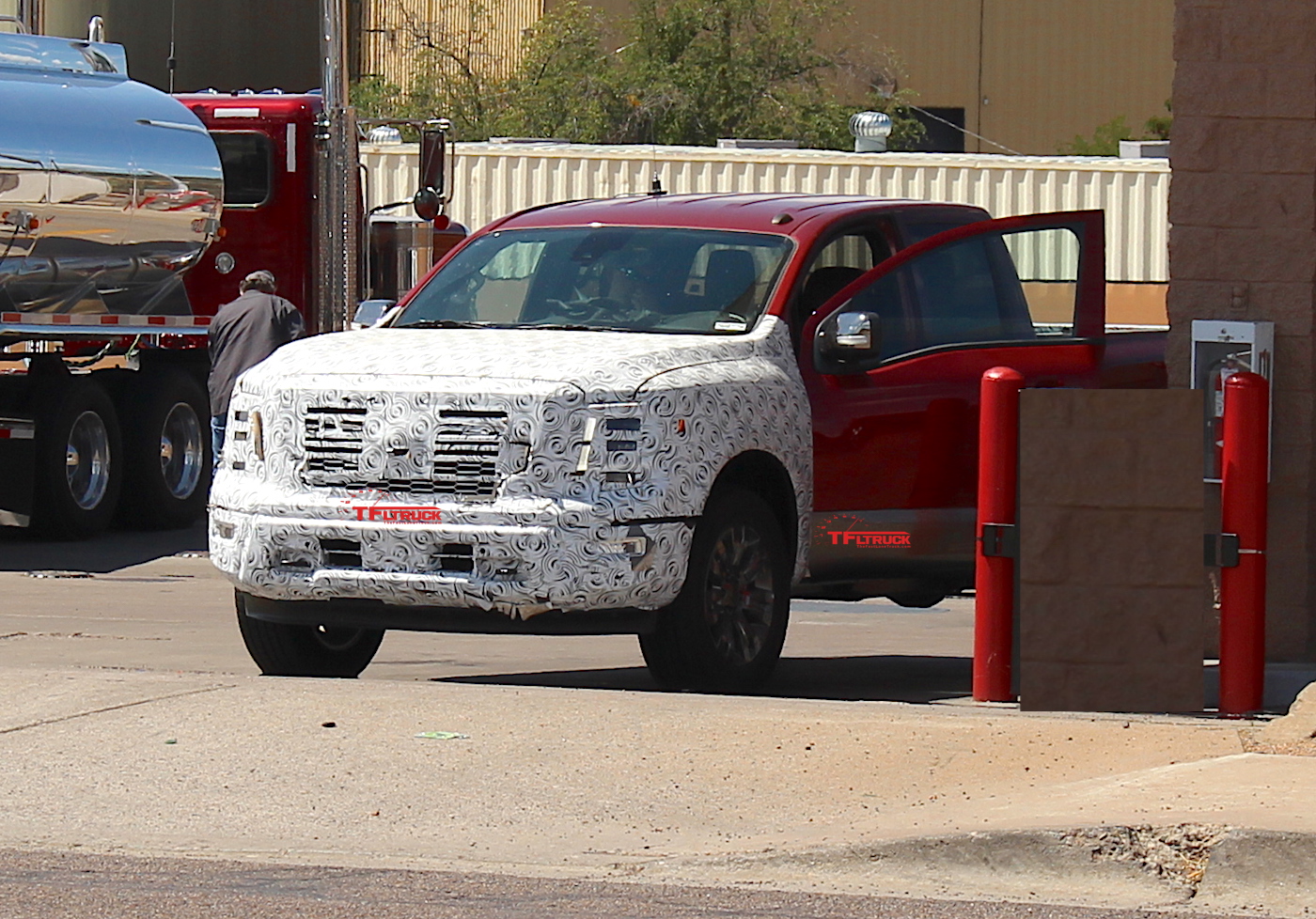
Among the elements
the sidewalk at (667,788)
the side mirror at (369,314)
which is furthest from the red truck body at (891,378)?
the sidewalk at (667,788)

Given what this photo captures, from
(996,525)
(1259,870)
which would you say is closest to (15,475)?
(996,525)

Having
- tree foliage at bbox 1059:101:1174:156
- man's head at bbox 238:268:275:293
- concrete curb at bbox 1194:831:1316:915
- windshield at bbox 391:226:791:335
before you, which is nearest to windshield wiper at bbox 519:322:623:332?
windshield at bbox 391:226:791:335

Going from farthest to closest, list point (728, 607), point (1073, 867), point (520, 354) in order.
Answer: point (728, 607) < point (520, 354) < point (1073, 867)

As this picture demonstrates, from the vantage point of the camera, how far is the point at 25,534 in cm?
1695

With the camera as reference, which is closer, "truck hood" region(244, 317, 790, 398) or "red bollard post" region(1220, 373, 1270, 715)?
"red bollard post" region(1220, 373, 1270, 715)

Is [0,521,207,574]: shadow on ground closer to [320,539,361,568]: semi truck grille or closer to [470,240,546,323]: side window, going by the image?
[470,240,546,323]: side window

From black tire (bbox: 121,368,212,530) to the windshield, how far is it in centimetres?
736

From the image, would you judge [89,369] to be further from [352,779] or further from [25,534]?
[352,779]

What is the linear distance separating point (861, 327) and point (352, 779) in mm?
3309

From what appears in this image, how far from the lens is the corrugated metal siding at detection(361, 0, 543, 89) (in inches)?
1695

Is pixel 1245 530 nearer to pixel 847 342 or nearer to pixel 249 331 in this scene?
pixel 847 342

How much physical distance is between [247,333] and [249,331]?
2cm

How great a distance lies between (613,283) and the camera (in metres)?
10.3

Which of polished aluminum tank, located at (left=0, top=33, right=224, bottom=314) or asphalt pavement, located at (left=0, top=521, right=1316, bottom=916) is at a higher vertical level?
polished aluminum tank, located at (left=0, top=33, right=224, bottom=314)
